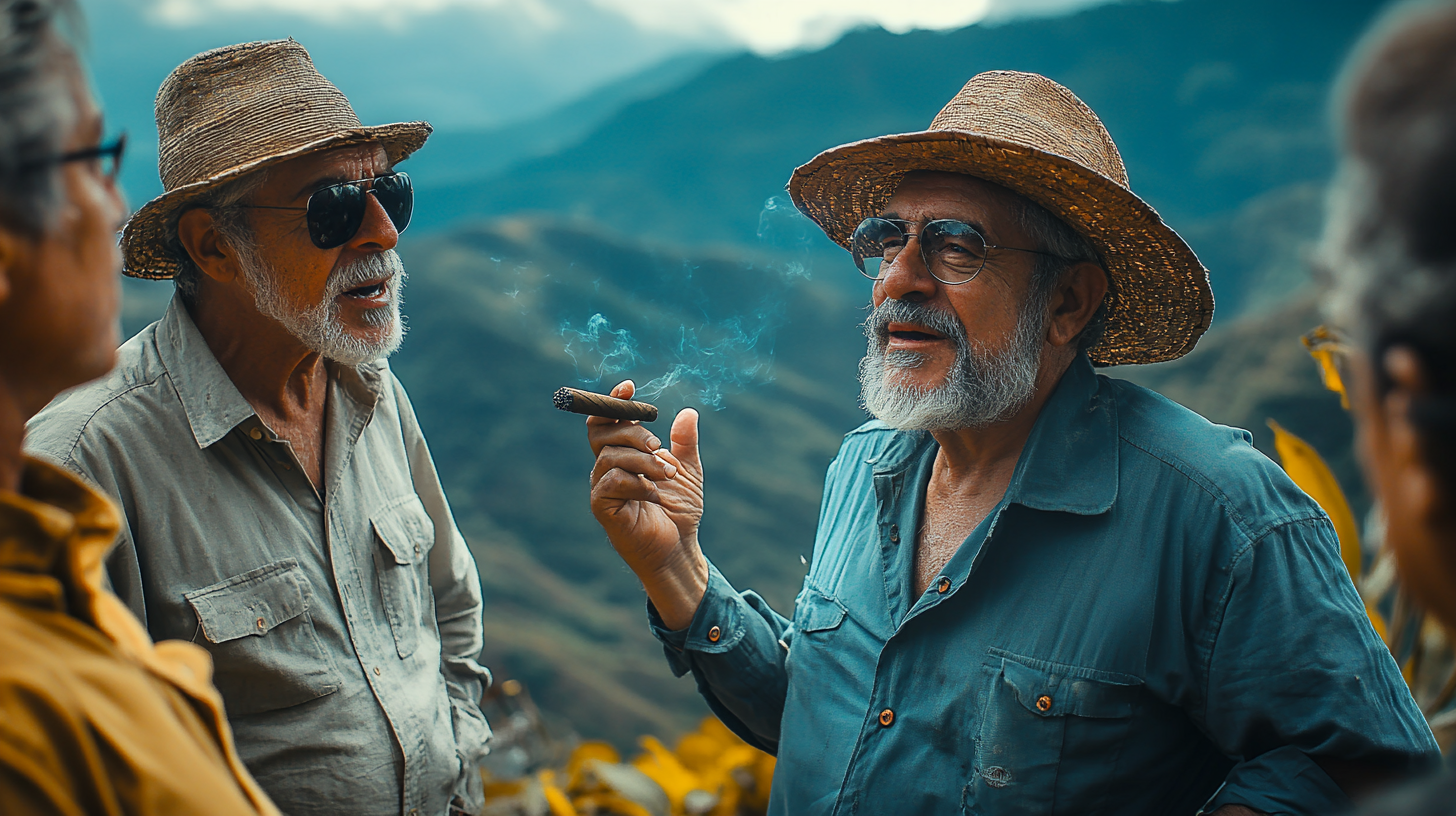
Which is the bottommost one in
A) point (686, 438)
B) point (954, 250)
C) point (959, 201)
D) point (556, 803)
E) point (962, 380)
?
point (556, 803)

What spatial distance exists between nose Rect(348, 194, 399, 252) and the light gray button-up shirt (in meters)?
0.41

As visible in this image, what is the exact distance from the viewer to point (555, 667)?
32.4ft

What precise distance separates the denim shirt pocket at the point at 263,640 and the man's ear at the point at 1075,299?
213cm

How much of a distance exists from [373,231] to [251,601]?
3.56 feet

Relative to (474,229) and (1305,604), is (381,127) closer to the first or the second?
(1305,604)

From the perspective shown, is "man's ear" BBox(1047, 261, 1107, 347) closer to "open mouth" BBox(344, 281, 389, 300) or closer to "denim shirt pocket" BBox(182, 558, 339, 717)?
"open mouth" BBox(344, 281, 389, 300)

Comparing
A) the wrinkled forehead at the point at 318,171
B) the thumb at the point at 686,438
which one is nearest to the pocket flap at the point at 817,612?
the thumb at the point at 686,438

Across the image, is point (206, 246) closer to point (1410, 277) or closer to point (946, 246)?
point (946, 246)

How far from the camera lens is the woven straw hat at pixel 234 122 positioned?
2537 millimetres

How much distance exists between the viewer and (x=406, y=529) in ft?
9.42

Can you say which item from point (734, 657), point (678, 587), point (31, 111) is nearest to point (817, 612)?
point (734, 657)

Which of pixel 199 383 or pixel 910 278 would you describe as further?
pixel 910 278

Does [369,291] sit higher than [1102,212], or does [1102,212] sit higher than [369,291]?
[1102,212]

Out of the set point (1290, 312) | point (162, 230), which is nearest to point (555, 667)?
point (162, 230)
